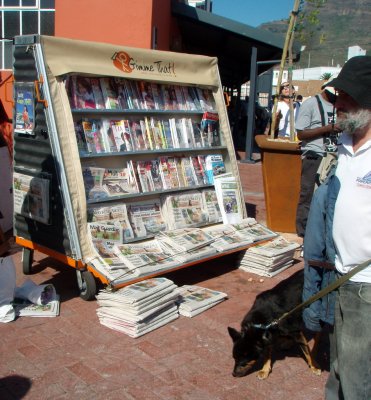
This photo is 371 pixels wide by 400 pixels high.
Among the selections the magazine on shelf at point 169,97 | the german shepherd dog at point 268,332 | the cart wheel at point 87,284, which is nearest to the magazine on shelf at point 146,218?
the cart wheel at point 87,284

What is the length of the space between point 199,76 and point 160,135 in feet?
2.96

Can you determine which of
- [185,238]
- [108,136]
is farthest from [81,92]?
[185,238]

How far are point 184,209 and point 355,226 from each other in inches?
141

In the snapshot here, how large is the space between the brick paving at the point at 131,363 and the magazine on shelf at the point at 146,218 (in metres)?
0.95

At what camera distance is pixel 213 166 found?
21.2 feet

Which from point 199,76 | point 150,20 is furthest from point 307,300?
Answer: point 150,20

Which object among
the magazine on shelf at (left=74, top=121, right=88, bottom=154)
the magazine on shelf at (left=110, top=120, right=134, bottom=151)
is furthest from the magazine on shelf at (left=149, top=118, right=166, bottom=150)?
the magazine on shelf at (left=74, top=121, right=88, bottom=154)

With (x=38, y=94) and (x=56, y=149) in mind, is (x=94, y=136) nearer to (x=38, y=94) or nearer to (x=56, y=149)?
(x=56, y=149)

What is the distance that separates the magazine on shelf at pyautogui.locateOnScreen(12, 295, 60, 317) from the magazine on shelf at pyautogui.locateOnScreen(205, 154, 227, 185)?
2.46m

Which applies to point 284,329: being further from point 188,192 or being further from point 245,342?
point 188,192

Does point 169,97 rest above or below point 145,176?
above

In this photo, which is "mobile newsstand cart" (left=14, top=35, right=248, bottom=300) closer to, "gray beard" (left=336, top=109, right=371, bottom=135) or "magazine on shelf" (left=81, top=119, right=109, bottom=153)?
"magazine on shelf" (left=81, top=119, right=109, bottom=153)

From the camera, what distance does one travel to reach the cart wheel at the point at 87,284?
4.80 meters

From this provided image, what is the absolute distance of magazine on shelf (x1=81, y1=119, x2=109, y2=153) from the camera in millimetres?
5172
